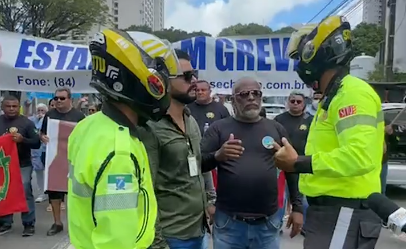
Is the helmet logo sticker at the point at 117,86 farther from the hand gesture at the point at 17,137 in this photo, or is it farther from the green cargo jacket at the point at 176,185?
the hand gesture at the point at 17,137

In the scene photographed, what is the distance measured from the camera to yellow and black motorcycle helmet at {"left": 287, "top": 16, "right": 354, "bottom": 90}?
2854mm

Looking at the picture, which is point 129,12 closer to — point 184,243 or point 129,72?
point 184,243

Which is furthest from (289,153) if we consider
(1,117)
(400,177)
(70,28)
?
(70,28)

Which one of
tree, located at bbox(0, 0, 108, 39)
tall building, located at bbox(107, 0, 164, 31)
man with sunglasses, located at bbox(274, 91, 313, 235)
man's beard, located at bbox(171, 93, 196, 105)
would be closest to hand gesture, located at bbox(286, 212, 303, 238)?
man's beard, located at bbox(171, 93, 196, 105)

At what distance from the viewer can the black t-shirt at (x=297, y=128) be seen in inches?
279

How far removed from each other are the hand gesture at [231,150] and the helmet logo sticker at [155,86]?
156 centimetres

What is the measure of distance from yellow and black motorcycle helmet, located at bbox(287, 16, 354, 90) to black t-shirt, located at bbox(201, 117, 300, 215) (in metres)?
0.89

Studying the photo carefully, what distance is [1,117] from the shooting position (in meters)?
7.40

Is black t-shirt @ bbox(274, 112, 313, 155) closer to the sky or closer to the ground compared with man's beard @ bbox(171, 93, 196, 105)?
closer to the ground

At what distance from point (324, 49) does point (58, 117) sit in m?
5.29

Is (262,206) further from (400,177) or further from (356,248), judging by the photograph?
(400,177)

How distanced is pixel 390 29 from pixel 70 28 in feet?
128

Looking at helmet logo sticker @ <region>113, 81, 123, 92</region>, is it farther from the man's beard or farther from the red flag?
the red flag

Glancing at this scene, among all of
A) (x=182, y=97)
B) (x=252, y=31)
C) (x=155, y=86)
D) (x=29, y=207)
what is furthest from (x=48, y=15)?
(x=155, y=86)
